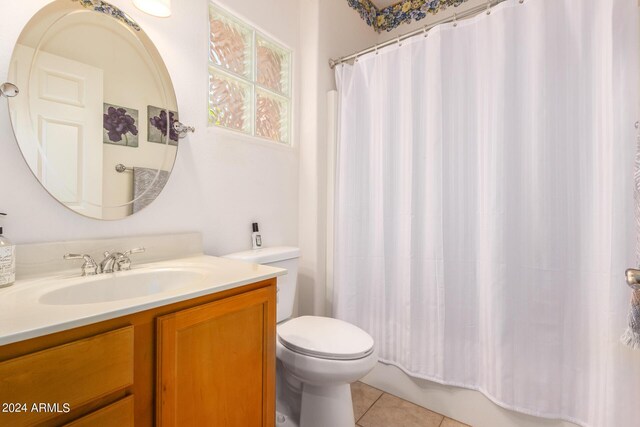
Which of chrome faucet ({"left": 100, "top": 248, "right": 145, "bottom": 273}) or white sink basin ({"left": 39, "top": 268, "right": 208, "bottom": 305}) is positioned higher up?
chrome faucet ({"left": 100, "top": 248, "right": 145, "bottom": 273})

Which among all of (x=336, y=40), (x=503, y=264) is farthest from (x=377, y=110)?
(x=503, y=264)

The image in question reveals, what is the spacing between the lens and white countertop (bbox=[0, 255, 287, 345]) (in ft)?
1.82

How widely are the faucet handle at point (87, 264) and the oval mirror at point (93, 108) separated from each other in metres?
0.16

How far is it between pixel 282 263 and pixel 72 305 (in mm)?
917

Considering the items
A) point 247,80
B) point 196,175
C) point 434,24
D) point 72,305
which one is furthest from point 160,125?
point 434,24

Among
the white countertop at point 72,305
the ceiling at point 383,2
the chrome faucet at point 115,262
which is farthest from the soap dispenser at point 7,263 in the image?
the ceiling at point 383,2

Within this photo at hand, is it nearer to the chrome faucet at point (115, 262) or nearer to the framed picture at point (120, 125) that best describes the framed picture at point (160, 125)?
the framed picture at point (120, 125)

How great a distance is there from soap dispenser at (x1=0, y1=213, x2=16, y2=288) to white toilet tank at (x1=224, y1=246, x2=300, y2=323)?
713mm

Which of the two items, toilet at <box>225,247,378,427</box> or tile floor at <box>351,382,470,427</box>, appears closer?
toilet at <box>225,247,378,427</box>

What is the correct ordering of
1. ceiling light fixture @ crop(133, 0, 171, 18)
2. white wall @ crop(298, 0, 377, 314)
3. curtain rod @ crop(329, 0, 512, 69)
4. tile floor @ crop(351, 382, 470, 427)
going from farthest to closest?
white wall @ crop(298, 0, 377, 314), tile floor @ crop(351, 382, 470, 427), curtain rod @ crop(329, 0, 512, 69), ceiling light fixture @ crop(133, 0, 171, 18)

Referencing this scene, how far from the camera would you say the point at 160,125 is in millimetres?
1223

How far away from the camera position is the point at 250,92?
1.61 meters

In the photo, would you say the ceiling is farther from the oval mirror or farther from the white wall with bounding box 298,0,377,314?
the oval mirror

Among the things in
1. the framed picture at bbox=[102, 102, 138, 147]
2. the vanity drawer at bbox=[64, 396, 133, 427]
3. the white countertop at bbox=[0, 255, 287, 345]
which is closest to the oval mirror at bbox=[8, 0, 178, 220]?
the framed picture at bbox=[102, 102, 138, 147]
